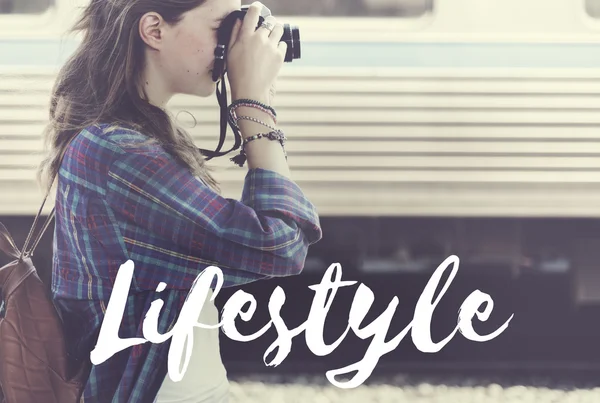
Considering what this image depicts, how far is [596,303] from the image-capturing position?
215 cm

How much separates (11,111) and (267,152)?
881 mm

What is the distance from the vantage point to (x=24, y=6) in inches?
76.8

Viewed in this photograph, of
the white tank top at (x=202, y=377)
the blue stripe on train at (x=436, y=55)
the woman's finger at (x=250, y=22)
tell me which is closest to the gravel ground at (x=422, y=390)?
the white tank top at (x=202, y=377)

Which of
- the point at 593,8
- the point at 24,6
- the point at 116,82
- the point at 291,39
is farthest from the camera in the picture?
the point at 593,8

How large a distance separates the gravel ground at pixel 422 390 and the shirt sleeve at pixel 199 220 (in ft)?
2.38

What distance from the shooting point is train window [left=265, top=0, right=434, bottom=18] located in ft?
6.29

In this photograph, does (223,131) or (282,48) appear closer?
(282,48)

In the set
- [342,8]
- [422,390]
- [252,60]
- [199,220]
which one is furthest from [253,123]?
[422,390]

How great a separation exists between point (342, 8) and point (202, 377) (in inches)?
43.9

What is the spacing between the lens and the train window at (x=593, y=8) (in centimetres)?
205

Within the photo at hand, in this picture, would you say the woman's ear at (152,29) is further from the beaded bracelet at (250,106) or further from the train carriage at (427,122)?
the train carriage at (427,122)

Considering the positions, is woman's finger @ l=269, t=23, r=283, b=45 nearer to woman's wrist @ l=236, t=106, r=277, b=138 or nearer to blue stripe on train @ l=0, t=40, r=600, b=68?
woman's wrist @ l=236, t=106, r=277, b=138

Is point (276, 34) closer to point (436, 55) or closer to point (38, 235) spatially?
point (436, 55)

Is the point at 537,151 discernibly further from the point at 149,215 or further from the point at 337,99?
the point at 149,215
